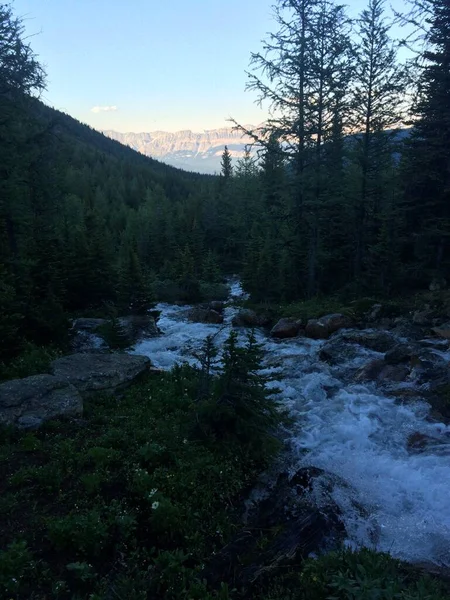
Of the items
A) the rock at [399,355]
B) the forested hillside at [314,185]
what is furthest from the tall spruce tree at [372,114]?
the rock at [399,355]

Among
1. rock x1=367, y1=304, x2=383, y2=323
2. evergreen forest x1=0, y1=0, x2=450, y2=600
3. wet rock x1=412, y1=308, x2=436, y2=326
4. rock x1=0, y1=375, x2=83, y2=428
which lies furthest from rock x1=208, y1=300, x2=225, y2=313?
rock x1=0, y1=375, x2=83, y2=428

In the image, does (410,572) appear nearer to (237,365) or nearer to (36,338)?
(237,365)

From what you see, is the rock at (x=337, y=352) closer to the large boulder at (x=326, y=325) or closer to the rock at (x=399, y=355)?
the rock at (x=399, y=355)

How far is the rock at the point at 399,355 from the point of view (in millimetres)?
12609

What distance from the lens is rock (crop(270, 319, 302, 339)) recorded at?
17922mm

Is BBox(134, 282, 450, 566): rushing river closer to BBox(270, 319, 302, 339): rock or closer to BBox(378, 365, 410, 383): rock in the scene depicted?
BBox(378, 365, 410, 383): rock

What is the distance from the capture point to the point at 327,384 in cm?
1198

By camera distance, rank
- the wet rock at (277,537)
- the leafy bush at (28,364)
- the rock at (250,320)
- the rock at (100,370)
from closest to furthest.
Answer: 1. the wet rock at (277,537)
2. the rock at (100,370)
3. the leafy bush at (28,364)
4. the rock at (250,320)

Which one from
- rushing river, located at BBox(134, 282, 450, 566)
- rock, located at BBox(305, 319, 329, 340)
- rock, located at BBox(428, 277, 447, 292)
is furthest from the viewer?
rock, located at BBox(428, 277, 447, 292)

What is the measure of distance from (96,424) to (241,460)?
3.49m

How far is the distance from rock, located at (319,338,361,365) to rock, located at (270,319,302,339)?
2.65 metres

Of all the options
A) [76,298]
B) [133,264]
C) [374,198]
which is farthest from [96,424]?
[374,198]

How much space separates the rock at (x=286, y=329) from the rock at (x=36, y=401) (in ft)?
33.9

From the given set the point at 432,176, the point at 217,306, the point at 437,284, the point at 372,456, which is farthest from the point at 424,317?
the point at 217,306
